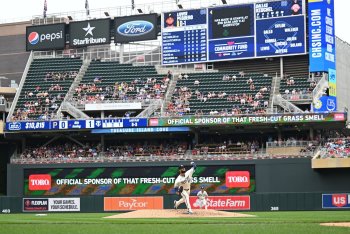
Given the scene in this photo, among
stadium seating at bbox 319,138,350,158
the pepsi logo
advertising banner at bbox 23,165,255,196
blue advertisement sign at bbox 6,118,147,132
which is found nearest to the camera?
stadium seating at bbox 319,138,350,158

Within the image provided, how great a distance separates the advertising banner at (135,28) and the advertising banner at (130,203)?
51.3ft

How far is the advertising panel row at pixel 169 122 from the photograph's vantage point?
166 feet

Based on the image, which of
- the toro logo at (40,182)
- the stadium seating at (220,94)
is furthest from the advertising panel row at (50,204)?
the stadium seating at (220,94)

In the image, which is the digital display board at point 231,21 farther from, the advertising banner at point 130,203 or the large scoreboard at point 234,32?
the advertising banner at point 130,203

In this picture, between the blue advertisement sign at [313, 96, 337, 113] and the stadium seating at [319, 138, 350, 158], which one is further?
the blue advertisement sign at [313, 96, 337, 113]

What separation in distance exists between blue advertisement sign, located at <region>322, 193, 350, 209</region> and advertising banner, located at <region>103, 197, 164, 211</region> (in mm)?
11658

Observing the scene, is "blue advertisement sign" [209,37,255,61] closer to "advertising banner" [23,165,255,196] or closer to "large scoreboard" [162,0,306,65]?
"large scoreboard" [162,0,306,65]

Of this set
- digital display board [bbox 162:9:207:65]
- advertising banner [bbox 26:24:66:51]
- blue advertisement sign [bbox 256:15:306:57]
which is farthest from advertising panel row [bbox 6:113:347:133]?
advertising banner [bbox 26:24:66:51]

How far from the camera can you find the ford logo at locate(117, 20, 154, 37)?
61.0 meters

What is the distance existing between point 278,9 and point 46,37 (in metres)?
21.5

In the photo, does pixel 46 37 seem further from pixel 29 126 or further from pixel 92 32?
pixel 29 126

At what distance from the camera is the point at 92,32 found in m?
62.7

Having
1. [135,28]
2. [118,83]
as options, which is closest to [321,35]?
[135,28]

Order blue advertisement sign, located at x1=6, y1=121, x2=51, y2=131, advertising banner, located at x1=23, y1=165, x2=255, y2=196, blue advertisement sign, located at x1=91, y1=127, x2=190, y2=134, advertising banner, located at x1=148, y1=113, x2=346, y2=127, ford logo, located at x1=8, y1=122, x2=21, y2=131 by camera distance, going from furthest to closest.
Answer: ford logo, located at x1=8, y1=122, x2=21, y2=131, blue advertisement sign, located at x1=6, y1=121, x2=51, y2=131, blue advertisement sign, located at x1=91, y1=127, x2=190, y2=134, advertising banner, located at x1=23, y1=165, x2=255, y2=196, advertising banner, located at x1=148, y1=113, x2=346, y2=127
